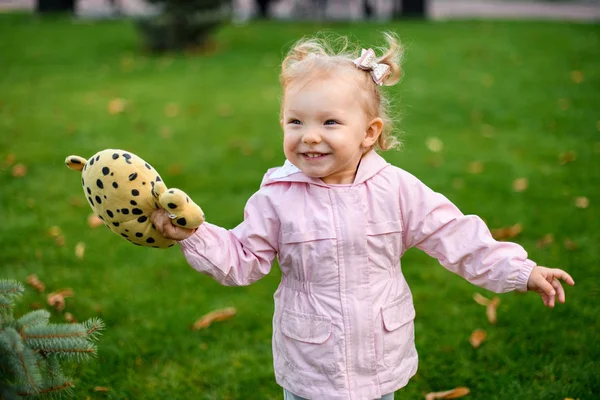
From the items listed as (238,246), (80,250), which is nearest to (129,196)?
(238,246)

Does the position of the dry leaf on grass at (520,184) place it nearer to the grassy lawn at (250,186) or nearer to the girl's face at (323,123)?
the grassy lawn at (250,186)

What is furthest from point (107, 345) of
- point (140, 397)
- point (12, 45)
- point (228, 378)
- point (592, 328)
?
point (12, 45)

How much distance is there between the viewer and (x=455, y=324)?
3.66 metres

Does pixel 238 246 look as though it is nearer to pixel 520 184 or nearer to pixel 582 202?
pixel 582 202

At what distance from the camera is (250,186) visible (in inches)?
220

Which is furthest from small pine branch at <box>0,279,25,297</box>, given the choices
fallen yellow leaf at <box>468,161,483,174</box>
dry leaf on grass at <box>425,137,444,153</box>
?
dry leaf on grass at <box>425,137,444,153</box>

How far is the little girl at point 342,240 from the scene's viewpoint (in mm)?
2176

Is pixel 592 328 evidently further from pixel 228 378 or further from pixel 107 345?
pixel 107 345

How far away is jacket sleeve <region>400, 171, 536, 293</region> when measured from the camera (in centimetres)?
225

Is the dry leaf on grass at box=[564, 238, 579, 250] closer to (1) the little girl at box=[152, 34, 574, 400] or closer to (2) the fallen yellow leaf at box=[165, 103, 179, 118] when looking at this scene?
(1) the little girl at box=[152, 34, 574, 400]

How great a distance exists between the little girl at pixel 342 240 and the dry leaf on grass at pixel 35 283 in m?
2.20

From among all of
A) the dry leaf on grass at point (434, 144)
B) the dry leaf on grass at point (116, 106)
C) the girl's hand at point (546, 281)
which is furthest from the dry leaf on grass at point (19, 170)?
the girl's hand at point (546, 281)

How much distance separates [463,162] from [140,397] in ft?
12.8

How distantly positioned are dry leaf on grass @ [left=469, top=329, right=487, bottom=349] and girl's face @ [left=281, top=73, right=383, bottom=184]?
5.49 feet
